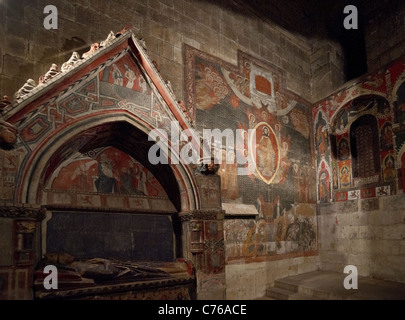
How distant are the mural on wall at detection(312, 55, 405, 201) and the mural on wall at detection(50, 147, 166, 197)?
4471 mm

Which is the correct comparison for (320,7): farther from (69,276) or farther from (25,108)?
(69,276)

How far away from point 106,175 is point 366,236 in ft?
17.8

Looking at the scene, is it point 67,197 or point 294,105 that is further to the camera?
point 294,105

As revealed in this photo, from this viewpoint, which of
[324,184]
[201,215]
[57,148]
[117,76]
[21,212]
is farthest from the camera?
[324,184]

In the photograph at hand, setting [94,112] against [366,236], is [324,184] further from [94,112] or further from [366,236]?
[94,112]

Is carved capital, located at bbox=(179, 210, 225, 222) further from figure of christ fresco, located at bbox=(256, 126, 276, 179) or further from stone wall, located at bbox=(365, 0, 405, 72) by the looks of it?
stone wall, located at bbox=(365, 0, 405, 72)

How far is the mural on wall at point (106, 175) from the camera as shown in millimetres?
4469

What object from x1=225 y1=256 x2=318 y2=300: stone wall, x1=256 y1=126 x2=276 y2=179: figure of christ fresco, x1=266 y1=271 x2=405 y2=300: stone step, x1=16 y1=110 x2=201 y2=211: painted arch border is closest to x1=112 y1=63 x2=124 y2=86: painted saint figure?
x1=16 y1=110 x2=201 y2=211: painted arch border

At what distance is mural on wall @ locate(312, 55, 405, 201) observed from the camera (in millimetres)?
6414

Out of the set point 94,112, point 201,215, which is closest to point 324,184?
point 201,215

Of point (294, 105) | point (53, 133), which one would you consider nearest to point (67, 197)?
point (53, 133)

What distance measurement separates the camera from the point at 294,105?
7961mm

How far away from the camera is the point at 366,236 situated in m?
6.76

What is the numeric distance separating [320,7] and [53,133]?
821 centimetres
